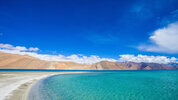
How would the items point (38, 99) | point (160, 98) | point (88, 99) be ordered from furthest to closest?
point (160, 98) → point (88, 99) → point (38, 99)

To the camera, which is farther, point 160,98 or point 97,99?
point 160,98

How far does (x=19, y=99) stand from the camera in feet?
38.3

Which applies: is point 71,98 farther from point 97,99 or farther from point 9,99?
point 9,99

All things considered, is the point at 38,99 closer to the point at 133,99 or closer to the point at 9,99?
the point at 9,99

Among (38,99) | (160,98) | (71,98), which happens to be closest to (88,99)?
(71,98)

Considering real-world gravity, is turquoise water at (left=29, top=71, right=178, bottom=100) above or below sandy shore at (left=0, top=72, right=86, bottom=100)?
below

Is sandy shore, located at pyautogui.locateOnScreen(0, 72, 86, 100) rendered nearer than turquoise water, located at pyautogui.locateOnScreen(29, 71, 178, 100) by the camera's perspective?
Yes

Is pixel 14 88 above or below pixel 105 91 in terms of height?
above

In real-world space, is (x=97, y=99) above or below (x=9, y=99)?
below

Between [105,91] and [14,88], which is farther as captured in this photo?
[105,91]

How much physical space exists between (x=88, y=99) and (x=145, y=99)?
7.67 meters

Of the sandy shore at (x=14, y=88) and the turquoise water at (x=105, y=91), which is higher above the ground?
the sandy shore at (x=14, y=88)

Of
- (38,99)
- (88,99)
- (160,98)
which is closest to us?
(38,99)

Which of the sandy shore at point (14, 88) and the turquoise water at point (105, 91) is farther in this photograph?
the turquoise water at point (105, 91)
